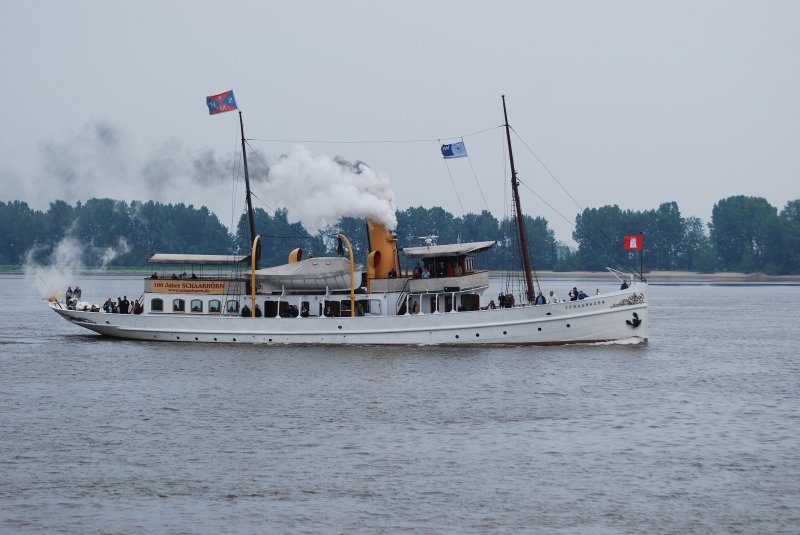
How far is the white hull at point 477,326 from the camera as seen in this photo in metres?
62.7

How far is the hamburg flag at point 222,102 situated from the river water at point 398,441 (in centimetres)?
1687

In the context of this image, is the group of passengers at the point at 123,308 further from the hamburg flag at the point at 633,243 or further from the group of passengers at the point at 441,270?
the hamburg flag at the point at 633,243

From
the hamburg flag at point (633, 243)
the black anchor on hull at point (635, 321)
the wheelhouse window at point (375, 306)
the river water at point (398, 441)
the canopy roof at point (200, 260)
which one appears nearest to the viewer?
the river water at point (398, 441)

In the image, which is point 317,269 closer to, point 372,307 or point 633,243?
point 372,307

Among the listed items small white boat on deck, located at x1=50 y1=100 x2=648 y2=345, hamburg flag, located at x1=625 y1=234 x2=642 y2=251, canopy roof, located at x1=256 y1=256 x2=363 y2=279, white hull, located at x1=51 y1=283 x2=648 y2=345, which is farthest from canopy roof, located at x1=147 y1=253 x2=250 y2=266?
hamburg flag, located at x1=625 y1=234 x2=642 y2=251

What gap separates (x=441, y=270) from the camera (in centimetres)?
6588

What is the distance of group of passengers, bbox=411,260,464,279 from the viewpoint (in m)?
65.6

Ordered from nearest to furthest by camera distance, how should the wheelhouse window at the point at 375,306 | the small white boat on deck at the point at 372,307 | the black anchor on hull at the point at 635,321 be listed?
the small white boat on deck at the point at 372,307
the black anchor on hull at the point at 635,321
the wheelhouse window at the point at 375,306

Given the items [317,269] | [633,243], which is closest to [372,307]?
[317,269]

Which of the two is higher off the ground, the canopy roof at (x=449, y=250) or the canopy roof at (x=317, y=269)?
the canopy roof at (x=449, y=250)

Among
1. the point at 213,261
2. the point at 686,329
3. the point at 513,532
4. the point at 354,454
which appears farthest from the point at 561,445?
the point at 686,329

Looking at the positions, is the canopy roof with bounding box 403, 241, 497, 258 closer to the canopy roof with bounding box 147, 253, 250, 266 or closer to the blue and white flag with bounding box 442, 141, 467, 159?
the blue and white flag with bounding box 442, 141, 467, 159

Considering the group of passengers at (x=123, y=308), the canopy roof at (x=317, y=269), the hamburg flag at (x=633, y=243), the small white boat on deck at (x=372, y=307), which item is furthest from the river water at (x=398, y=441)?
the hamburg flag at (x=633, y=243)

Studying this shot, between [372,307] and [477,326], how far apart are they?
6.79 metres
